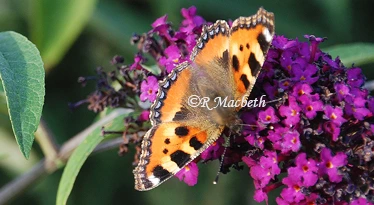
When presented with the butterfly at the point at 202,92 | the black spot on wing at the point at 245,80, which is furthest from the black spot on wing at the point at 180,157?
the black spot on wing at the point at 245,80

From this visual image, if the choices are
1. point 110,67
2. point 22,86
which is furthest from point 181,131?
point 110,67

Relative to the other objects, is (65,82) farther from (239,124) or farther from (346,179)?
(346,179)

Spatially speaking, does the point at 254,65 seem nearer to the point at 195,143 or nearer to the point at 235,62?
the point at 235,62

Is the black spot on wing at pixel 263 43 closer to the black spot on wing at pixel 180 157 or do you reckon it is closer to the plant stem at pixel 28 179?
the black spot on wing at pixel 180 157

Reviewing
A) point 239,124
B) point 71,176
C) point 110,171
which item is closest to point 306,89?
point 239,124

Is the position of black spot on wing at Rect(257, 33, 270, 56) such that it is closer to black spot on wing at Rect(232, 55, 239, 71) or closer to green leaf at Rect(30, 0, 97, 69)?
black spot on wing at Rect(232, 55, 239, 71)

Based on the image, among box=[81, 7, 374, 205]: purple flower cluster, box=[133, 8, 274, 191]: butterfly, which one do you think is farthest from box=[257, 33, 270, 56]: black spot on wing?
box=[81, 7, 374, 205]: purple flower cluster

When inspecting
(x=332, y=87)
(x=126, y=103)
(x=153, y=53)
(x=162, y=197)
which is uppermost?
(x=332, y=87)
